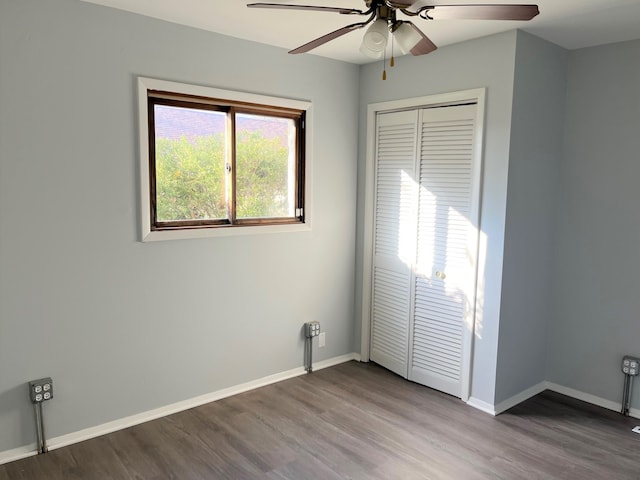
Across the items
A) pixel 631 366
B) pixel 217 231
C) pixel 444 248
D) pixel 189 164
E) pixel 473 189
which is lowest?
pixel 631 366

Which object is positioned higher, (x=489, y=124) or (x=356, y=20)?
(x=356, y=20)

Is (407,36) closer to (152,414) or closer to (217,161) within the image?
(217,161)

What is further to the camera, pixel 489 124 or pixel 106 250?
pixel 489 124

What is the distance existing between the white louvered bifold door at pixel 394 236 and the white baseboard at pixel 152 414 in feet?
1.73

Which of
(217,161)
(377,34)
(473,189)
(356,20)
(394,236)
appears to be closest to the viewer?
(377,34)

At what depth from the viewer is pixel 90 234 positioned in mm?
2881

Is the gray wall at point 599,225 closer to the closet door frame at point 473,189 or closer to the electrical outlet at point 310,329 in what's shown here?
the closet door frame at point 473,189

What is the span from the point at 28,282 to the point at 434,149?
2692 millimetres

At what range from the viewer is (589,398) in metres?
3.59

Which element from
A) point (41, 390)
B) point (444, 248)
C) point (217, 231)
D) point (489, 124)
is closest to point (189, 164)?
point (217, 231)

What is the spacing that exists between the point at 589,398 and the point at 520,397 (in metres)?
0.51

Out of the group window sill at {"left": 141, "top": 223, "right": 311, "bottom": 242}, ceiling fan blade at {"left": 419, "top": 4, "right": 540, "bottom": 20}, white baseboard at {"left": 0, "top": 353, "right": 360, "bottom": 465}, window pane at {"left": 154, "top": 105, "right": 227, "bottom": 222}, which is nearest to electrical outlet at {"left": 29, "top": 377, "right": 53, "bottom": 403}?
white baseboard at {"left": 0, "top": 353, "right": 360, "bottom": 465}

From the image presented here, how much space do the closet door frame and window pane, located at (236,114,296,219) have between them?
0.65 metres

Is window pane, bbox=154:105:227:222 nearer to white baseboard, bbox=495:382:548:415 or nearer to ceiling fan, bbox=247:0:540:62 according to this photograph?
ceiling fan, bbox=247:0:540:62
